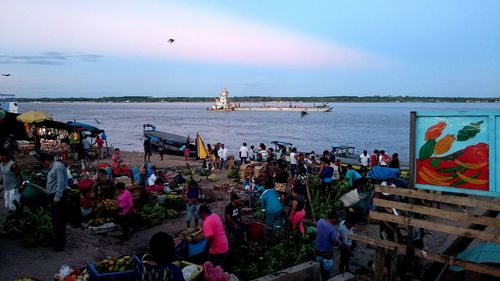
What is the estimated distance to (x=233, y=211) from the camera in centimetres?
919

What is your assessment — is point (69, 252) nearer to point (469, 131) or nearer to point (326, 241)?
point (326, 241)

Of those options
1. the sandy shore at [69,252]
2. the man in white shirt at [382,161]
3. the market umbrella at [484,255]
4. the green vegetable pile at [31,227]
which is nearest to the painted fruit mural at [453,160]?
the market umbrella at [484,255]

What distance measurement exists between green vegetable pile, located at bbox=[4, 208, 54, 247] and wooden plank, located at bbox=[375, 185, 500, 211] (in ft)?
23.6

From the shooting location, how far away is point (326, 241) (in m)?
7.59

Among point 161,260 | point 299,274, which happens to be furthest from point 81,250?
point 161,260

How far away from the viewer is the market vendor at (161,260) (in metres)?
3.57

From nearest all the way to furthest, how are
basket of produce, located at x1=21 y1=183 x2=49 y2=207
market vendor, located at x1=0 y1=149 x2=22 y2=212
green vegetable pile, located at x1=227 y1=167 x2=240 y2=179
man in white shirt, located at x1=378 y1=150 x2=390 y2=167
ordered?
market vendor, located at x1=0 y1=149 x2=22 y2=212 < basket of produce, located at x1=21 y1=183 x2=49 y2=207 < green vegetable pile, located at x1=227 y1=167 x2=240 y2=179 < man in white shirt, located at x1=378 y1=150 x2=390 y2=167

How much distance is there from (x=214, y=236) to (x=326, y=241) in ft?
6.97

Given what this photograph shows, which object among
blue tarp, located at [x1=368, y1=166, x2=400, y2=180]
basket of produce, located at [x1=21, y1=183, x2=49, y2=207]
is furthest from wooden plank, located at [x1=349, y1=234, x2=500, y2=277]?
blue tarp, located at [x1=368, y1=166, x2=400, y2=180]

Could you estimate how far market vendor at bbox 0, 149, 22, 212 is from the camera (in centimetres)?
916

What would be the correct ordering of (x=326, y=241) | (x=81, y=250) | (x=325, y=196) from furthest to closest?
(x=325, y=196) < (x=81, y=250) < (x=326, y=241)

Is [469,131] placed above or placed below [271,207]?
above

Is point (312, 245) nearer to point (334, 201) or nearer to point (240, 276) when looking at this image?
point (240, 276)

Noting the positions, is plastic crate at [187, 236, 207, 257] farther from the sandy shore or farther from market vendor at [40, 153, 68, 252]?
market vendor at [40, 153, 68, 252]
